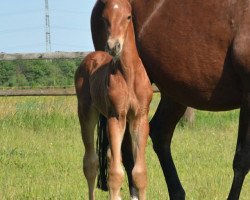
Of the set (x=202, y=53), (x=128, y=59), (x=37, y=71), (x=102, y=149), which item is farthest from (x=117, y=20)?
(x=37, y=71)

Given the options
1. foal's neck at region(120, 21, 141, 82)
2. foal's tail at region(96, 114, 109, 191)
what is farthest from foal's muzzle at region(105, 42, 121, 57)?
foal's tail at region(96, 114, 109, 191)

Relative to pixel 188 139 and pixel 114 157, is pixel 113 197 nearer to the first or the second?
pixel 114 157

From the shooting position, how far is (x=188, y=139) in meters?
8.64

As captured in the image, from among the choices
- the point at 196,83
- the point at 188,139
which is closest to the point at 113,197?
the point at 196,83

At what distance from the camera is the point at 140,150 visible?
13.5 ft

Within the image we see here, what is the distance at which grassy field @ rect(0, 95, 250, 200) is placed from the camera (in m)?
5.75

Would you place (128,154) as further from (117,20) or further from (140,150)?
(117,20)

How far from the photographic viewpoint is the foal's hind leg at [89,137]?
4.72 metres

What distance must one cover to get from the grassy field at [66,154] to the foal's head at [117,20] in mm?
1978

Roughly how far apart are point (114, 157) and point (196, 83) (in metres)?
0.96

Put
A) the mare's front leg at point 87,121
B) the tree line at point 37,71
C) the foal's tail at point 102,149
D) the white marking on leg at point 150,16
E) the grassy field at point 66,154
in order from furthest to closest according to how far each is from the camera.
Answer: the tree line at point 37,71
the grassy field at point 66,154
the foal's tail at point 102,149
the white marking on leg at point 150,16
the mare's front leg at point 87,121

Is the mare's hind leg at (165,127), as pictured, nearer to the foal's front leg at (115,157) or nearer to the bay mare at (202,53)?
the bay mare at (202,53)

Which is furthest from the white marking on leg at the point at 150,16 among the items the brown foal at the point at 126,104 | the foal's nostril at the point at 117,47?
the foal's nostril at the point at 117,47

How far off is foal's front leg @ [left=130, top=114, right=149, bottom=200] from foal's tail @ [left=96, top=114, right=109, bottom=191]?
3.09ft
